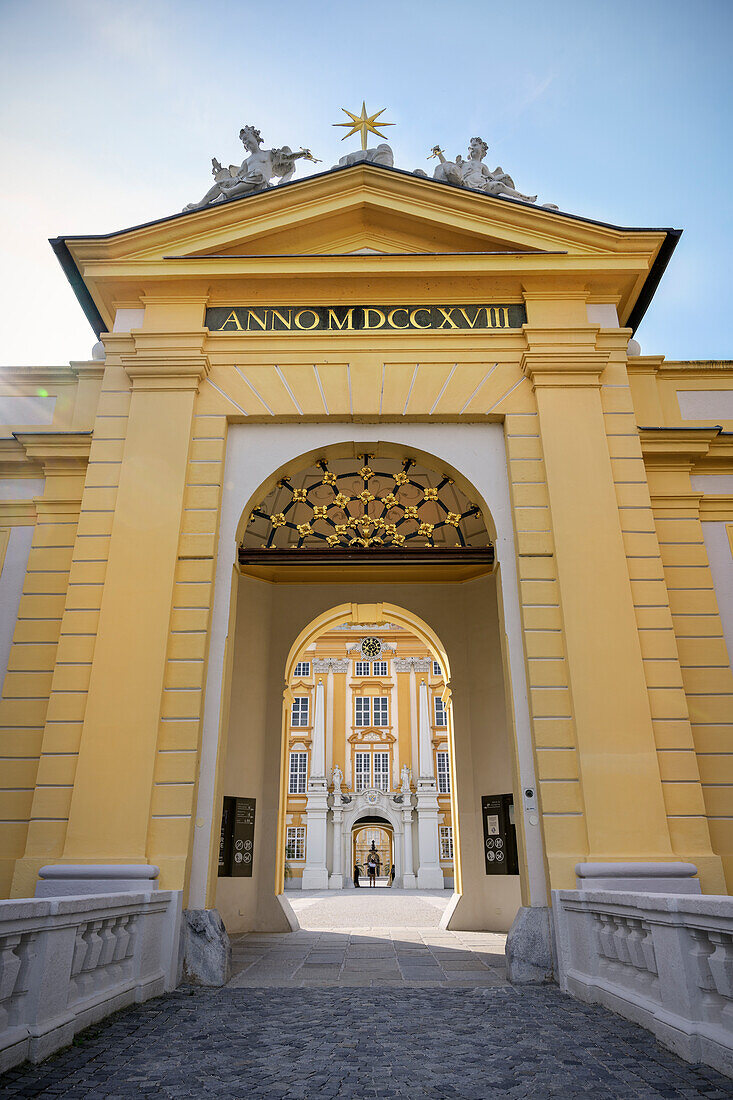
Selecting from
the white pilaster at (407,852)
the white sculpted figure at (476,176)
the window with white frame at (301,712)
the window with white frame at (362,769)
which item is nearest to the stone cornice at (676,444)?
the white sculpted figure at (476,176)

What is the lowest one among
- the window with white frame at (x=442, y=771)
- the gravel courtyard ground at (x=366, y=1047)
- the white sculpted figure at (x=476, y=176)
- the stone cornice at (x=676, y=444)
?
the gravel courtyard ground at (x=366, y=1047)

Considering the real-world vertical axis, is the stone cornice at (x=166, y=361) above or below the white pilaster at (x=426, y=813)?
above

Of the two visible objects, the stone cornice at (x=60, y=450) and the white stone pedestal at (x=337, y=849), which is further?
the white stone pedestal at (x=337, y=849)

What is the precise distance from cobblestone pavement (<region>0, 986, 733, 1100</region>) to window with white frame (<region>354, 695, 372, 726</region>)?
2969 cm

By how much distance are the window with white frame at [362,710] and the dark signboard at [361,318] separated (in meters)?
28.0

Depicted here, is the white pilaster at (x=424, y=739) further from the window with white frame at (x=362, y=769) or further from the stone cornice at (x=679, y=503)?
the stone cornice at (x=679, y=503)

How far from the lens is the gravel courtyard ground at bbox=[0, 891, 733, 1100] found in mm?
3604

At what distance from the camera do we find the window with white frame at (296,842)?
1298 inches

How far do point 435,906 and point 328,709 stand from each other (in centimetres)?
1842

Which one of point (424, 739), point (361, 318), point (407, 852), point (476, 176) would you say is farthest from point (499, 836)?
point (424, 739)

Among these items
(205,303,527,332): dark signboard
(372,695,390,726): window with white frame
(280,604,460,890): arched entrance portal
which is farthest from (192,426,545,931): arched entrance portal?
(372,695,390,726): window with white frame

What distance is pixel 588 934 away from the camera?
583cm

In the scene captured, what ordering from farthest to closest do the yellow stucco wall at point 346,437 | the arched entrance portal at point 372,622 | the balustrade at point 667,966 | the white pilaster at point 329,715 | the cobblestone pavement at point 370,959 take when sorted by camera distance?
the white pilaster at point 329,715
the arched entrance portal at point 372,622
the yellow stucco wall at point 346,437
the cobblestone pavement at point 370,959
the balustrade at point 667,966

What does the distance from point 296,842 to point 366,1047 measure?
30933 mm
